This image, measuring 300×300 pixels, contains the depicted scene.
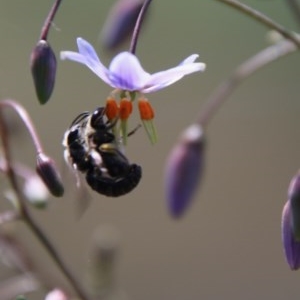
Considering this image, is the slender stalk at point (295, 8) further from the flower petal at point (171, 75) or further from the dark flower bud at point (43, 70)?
the dark flower bud at point (43, 70)

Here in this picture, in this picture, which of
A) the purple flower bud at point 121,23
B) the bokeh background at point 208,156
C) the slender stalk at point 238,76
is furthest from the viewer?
the bokeh background at point 208,156

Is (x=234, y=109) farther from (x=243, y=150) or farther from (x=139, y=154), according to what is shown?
(x=139, y=154)

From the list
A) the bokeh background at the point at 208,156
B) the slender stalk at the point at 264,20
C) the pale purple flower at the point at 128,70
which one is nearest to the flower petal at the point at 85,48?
the pale purple flower at the point at 128,70

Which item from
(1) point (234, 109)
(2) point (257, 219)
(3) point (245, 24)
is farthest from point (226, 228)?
(3) point (245, 24)

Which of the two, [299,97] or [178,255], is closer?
[178,255]

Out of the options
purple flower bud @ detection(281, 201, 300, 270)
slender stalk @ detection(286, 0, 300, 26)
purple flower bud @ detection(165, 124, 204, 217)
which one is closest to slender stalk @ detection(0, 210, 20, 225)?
purple flower bud @ detection(165, 124, 204, 217)

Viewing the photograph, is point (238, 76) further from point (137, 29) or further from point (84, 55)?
point (84, 55)

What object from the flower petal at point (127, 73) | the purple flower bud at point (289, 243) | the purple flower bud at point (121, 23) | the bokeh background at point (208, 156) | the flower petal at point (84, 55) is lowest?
the purple flower bud at point (289, 243)

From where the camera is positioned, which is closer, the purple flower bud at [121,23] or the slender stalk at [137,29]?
the slender stalk at [137,29]

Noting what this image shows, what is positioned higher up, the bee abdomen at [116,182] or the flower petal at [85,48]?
the flower petal at [85,48]
